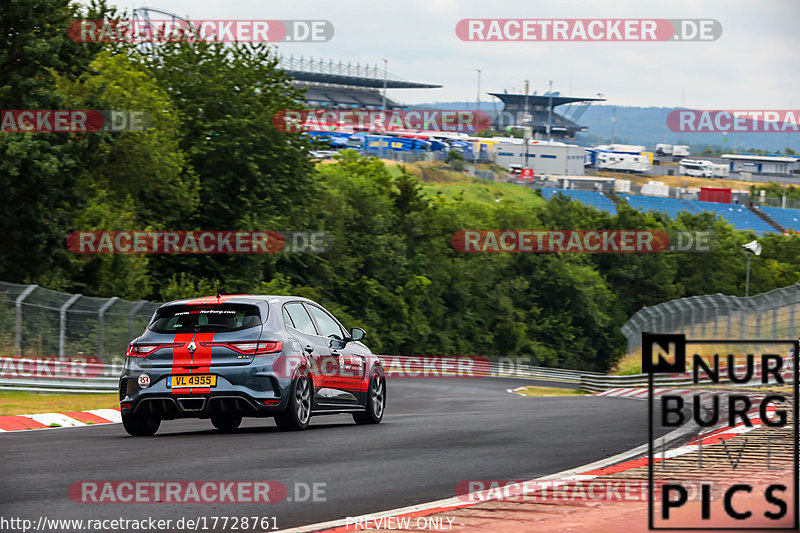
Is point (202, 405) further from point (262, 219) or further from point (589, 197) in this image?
point (589, 197)

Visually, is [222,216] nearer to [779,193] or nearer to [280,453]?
[280,453]

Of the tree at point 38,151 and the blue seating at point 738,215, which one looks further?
the blue seating at point 738,215

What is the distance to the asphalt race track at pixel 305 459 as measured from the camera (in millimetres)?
7078

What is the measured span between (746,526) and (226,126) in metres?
42.6

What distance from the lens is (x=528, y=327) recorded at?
8244cm

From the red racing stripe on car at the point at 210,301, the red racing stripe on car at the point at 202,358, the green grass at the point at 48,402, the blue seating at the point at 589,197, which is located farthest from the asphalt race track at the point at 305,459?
the blue seating at the point at 589,197

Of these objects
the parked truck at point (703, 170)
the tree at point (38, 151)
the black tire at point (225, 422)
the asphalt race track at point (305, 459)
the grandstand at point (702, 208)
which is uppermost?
the parked truck at point (703, 170)

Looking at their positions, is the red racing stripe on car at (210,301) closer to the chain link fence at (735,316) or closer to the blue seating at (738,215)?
the chain link fence at (735,316)

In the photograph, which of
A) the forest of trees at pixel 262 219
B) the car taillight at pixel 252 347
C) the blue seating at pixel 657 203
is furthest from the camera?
the blue seating at pixel 657 203

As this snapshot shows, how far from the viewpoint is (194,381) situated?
11.4 m

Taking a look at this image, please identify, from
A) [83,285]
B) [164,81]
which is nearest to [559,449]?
[83,285]

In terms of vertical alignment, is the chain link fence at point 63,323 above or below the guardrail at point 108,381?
above

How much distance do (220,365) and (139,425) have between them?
1.34 metres

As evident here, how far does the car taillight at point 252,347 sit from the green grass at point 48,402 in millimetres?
5514
